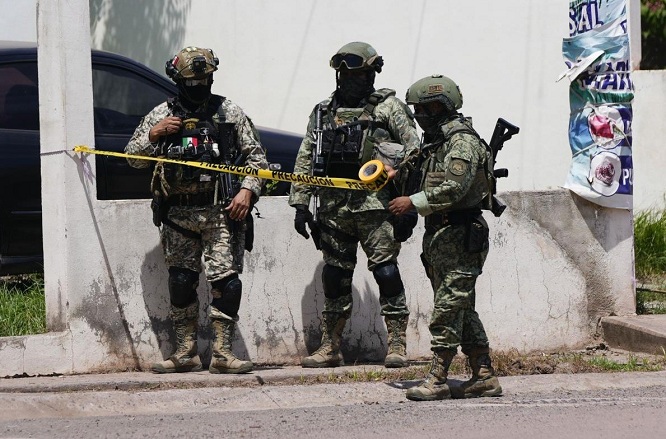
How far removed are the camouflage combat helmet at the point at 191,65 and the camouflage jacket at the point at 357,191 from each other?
77cm

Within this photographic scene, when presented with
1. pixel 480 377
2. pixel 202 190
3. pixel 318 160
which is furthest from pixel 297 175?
pixel 480 377

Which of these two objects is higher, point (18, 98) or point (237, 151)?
point (18, 98)

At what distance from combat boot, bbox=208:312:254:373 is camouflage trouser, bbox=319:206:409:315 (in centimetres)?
70

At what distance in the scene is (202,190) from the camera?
6.86 m

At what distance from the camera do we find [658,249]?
1039cm

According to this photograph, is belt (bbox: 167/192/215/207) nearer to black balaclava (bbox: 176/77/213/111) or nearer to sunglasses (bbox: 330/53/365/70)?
black balaclava (bbox: 176/77/213/111)

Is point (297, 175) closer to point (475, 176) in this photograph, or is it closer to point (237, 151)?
point (237, 151)

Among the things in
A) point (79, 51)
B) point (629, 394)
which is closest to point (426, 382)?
point (629, 394)

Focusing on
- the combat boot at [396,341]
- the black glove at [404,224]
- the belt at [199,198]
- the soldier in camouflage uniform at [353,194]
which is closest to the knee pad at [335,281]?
the soldier in camouflage uniform at [353,194]

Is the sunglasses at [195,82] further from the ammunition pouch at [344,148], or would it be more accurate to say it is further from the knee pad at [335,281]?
the knee pad at [335,281]

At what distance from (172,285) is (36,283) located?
4.23 ft

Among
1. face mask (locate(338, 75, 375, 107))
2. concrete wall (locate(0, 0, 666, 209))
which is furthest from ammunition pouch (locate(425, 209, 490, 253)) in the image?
concrete wall (locate(0, 0, 666, 209))

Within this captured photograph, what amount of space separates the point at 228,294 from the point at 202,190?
2.06 feet

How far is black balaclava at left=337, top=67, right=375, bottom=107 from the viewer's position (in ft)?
23.4
